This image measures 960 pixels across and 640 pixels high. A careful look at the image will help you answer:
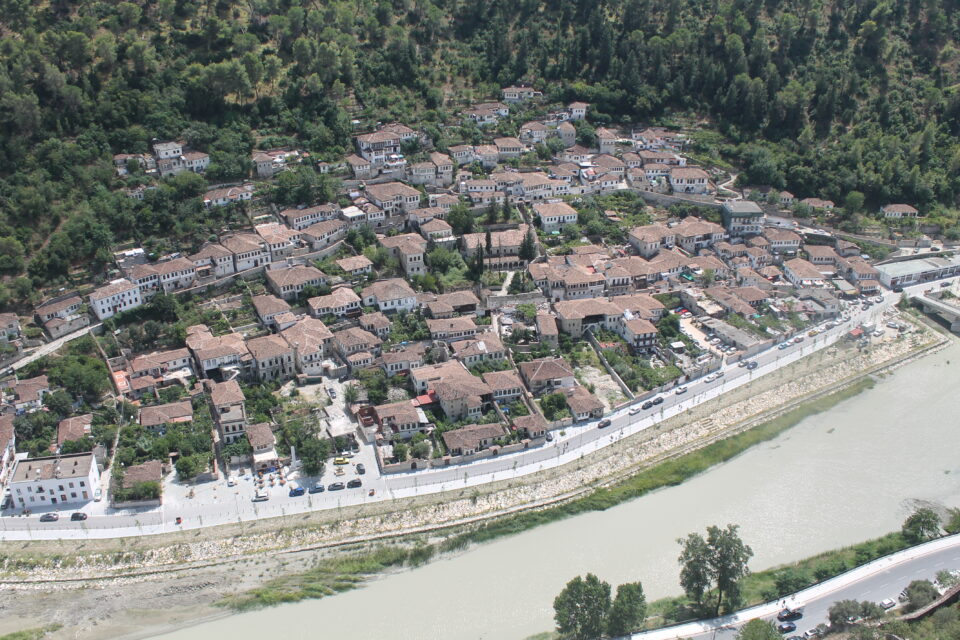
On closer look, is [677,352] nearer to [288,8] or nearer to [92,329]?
[92,329]

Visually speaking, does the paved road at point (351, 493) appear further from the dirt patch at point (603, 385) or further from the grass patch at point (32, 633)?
the grass patch at point (32, 633)

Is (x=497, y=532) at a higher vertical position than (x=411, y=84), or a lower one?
lower

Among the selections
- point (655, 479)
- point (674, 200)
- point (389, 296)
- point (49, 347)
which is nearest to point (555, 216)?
point (674, 200)

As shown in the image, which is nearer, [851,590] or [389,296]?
[851,590]

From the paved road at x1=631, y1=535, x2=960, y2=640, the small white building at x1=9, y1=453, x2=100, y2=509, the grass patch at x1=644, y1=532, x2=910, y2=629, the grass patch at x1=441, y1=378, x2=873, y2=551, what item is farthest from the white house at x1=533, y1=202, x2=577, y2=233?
the small white building at x1=9, y1=453, x2=100, y2=509

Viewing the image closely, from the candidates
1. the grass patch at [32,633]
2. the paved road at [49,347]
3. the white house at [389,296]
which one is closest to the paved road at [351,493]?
the grass patch at [32,633]

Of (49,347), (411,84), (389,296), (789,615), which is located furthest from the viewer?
(411,84)

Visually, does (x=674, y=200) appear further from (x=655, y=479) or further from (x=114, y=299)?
(x=114, y=299)
